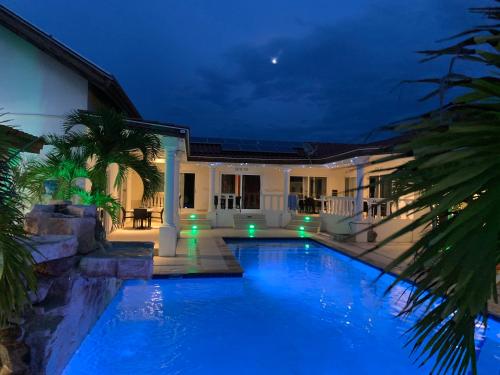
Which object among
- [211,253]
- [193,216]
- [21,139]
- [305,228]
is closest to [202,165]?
[193,216]

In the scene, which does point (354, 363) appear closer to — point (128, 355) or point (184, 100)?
point (128, 355)

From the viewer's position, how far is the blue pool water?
5.48 m

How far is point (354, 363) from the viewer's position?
A: 5.66 meters

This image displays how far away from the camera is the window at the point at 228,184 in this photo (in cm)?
2200

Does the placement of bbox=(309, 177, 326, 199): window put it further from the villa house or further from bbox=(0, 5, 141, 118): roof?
bbox=(0, 5, 141, 118): roof

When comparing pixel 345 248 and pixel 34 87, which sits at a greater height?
pixel 34 87

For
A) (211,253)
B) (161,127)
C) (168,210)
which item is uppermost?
(161,127)

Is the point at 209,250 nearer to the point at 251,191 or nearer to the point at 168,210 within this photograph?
the point at 168,210

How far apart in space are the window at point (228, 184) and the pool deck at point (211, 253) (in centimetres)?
455

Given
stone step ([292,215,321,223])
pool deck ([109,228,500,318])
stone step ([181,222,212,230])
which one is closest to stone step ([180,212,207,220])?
stone step ([181,222,212,230])

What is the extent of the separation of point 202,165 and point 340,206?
8.18 metres

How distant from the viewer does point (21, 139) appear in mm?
4965

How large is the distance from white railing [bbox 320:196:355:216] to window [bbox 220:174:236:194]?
553 centimetres

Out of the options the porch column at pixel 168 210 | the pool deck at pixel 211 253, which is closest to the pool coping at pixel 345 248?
the pool deck at pixel 211 253
